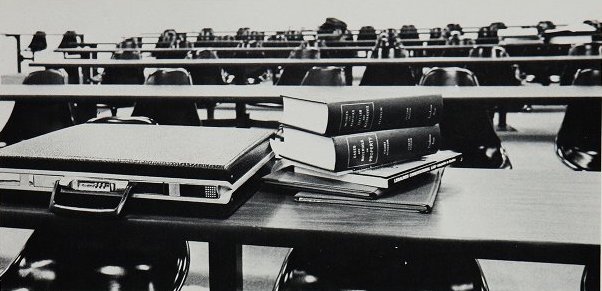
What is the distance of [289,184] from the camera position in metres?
0.86

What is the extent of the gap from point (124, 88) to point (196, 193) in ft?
7.86

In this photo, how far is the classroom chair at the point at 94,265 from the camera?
41.8 inches

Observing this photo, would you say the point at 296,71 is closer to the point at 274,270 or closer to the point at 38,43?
the point at 274,270

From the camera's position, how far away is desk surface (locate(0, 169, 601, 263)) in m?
0.68

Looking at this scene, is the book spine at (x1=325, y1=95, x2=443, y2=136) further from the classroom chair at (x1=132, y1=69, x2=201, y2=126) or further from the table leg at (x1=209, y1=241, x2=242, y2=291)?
the classroom chair at (x1=132, y1=69, x2=201, y2=126)

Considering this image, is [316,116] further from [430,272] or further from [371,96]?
[430,272]

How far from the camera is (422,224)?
28.8 inches

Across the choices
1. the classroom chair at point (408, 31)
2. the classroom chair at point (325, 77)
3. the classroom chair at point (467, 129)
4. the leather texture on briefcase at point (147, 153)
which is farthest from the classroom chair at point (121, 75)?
the classroom chair at point (408, 31)

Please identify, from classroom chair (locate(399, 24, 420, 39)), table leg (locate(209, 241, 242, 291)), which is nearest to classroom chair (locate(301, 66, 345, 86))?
table leg (locate(209, 241, 242, 291))

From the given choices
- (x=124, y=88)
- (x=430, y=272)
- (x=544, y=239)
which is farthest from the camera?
(x=124, y=88)

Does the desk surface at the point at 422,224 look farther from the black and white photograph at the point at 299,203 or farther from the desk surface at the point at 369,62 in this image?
the desk surface at the point at 369,62

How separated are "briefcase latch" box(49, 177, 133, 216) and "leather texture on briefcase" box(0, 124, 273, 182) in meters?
0.02

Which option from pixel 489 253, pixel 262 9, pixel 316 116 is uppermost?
pixel 262 9

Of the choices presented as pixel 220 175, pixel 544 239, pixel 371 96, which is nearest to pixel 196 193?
pixel 220 175
